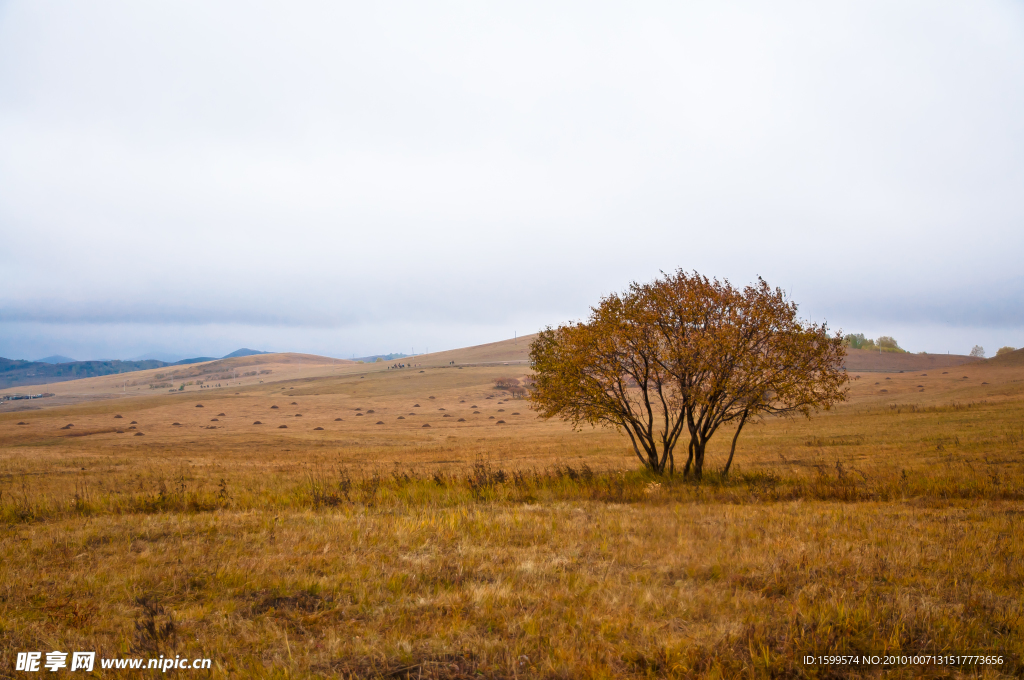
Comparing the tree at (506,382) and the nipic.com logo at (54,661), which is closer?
the nipic.com logo at (54,661)

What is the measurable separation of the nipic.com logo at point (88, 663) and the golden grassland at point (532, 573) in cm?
13

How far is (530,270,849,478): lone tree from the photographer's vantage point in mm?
16953

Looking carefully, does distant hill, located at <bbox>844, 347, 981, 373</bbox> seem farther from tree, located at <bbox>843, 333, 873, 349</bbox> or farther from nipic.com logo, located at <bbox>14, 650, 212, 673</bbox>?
nipic.com logo, located at <bbox>14, 650, 212, 673</bbox>

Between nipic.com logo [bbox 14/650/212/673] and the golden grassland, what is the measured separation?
133 millimetres

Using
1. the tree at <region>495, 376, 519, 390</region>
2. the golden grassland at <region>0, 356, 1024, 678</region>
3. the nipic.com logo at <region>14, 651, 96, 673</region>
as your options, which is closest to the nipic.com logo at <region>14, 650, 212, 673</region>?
the nipic.com logo at <region>14, 651, 96, 673</region>

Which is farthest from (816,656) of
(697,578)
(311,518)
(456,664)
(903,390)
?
(903,390)

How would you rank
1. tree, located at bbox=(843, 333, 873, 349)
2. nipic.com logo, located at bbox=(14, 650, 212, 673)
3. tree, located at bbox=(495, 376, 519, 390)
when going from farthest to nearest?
1. tree, located at bbox=(843, 333, 873, 349)
2. tree, located at bbox=(495, 376, 519, 390)
3. nipic.com logo, located at bbox=(14, 650, 212, 673)

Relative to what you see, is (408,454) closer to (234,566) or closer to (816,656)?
(234,566)

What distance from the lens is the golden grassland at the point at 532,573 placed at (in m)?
5.41

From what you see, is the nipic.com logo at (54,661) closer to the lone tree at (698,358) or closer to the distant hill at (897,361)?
the lone tree at (698,358)

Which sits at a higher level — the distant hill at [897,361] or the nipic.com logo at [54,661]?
the distant hill at [897,361]

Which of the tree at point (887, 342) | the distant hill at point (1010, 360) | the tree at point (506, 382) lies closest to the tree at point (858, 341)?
the tree at point (887, 342)

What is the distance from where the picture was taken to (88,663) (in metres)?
5.26

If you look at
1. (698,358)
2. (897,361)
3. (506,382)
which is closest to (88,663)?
(698,358)
